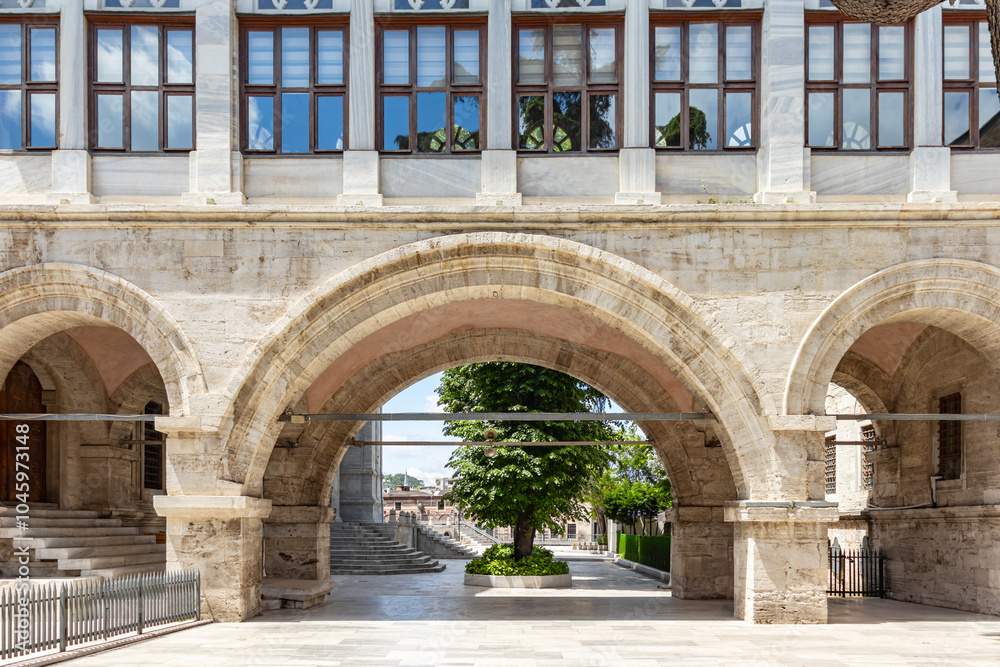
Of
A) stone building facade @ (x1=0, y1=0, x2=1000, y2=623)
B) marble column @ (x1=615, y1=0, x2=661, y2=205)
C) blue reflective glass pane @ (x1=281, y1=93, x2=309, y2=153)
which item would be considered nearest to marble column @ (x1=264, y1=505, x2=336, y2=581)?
stone building facade @ (x1=0, y1=0, x2=1000, y2=623)

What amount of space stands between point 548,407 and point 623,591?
4102 mm

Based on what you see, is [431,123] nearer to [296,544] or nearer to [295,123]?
[295,123]

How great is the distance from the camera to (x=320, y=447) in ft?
49.4

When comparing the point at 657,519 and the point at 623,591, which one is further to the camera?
the point at 657,519

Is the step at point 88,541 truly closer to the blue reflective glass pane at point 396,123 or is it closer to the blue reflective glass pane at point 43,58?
the blue reflective glass pane at point 43,58

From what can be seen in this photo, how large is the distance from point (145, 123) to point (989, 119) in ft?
34.5

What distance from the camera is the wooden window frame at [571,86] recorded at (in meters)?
12.0

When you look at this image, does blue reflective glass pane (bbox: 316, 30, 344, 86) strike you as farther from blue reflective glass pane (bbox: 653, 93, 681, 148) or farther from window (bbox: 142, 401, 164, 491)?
window (bbox: 142, 401, 164, 491)

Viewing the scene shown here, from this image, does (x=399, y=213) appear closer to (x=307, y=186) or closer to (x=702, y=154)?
(x=307, y=186)

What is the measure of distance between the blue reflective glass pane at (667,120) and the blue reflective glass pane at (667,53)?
251mm

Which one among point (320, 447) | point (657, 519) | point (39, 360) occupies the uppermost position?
point (39, 360)

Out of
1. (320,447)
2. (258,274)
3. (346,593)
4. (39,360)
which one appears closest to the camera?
(258,274)

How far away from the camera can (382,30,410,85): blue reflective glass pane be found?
12094mm

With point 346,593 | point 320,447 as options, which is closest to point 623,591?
point 346,593
